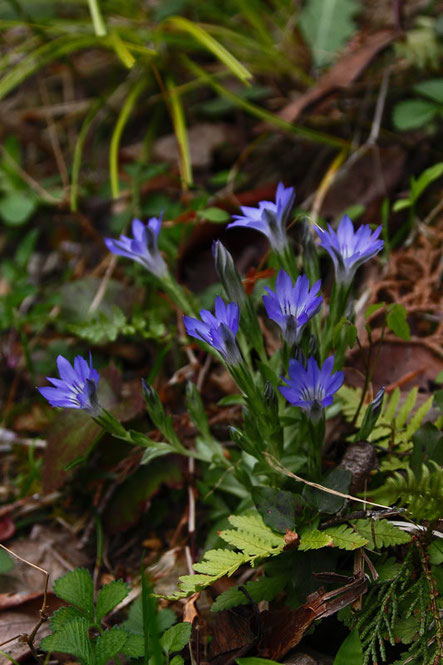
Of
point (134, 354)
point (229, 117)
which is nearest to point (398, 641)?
point (134, 354)

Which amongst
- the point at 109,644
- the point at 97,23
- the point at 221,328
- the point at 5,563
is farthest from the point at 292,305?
the point at 97,23

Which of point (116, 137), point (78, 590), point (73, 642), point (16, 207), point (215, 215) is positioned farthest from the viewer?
point (16, 207)

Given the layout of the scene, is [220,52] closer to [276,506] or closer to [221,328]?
[221,328]

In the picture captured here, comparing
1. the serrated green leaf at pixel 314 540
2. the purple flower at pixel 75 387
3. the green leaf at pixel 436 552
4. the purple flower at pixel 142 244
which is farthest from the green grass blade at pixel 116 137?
the green leaf at pixel 436 552

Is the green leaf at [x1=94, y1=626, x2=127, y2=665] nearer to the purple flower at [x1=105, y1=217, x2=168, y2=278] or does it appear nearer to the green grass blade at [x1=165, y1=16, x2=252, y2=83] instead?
the purple flower at [x1=105, y1=217, x2=168, y2=278]

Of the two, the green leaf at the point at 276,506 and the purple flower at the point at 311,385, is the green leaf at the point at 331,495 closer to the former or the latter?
the green leaf at the point at 276,506

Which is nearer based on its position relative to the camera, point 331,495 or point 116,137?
point 331,495

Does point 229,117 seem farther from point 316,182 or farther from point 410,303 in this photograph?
point 410,303
